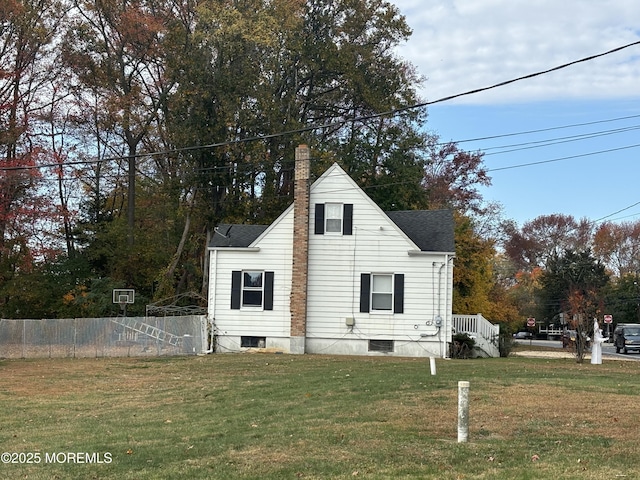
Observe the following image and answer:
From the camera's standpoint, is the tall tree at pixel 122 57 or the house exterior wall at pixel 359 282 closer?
the house exterior wall at pixel 359 282

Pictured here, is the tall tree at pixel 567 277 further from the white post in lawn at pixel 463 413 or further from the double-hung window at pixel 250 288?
the white post in lawn at pixel 463 413

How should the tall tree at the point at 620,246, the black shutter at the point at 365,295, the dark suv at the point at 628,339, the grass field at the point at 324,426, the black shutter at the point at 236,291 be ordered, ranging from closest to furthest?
the grass field at the point at 324,426, the black shutter at the point at 365,295, the black shutter at the point at 236,291, the dark suv at the point at 628,339, the tall tree at the point at 620,246

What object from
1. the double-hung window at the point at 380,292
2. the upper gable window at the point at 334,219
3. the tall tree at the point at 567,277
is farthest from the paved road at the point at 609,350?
the upper gable window at the point at 334,219

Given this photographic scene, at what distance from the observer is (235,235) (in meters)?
27.3

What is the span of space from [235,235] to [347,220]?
456 cm

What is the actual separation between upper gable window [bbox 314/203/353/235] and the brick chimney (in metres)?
0.56

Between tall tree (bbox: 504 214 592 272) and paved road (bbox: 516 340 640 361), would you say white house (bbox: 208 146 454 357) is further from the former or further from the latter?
tall tree (bbox: 504 214 592 272)

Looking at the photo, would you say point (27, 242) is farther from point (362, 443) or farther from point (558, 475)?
point (558, 475)

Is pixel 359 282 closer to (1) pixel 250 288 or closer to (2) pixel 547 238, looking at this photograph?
(1) pixel 250 288

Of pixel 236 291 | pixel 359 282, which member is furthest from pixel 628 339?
pixel 236 291

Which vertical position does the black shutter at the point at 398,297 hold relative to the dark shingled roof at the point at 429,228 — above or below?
below

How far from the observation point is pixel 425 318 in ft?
82.6

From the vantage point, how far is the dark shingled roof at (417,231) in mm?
25688

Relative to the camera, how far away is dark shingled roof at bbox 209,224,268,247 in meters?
26.5
